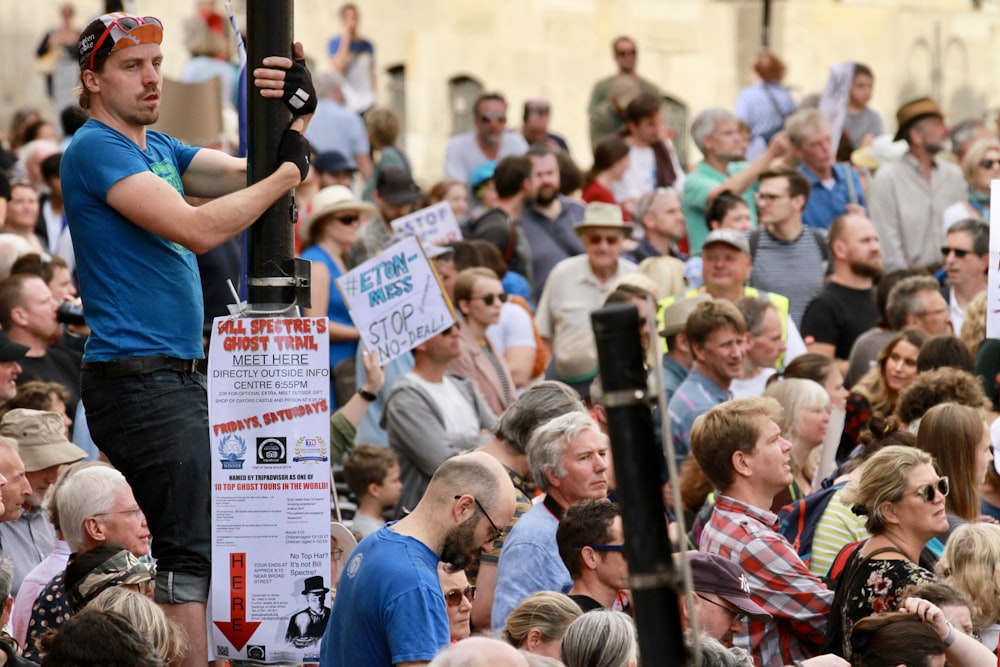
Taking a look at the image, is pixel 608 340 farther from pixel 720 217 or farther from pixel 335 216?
pixel 720 217

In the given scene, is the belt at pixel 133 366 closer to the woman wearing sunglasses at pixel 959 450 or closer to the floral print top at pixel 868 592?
the floral print top at pixel 868 592

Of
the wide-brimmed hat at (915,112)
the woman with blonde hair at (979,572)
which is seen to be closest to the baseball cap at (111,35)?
the woman with blonde hair at (979,572)

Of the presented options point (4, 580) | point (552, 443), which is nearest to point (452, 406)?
point (552, 443)

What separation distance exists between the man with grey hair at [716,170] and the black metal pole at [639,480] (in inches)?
399

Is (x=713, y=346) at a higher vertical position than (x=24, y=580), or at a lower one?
higher

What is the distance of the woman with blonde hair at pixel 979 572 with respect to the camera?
7145 mm

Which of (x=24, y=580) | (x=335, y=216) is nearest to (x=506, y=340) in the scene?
(x=335, y=216)

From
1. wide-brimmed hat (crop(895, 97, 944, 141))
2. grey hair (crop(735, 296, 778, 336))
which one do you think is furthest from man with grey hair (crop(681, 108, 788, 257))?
grey hair (crop(735, 296, 778, 336))

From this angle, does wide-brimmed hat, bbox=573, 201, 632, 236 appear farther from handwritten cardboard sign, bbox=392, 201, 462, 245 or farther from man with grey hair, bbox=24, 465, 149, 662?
man with grey hair, bbox=24, 465, 149, 662

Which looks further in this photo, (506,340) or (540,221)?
(540,221)

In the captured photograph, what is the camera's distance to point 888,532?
7461 mm

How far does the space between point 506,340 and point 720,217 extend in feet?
7.79

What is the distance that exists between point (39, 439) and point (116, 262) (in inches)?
111

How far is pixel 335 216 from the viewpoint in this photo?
12578 millimetres
